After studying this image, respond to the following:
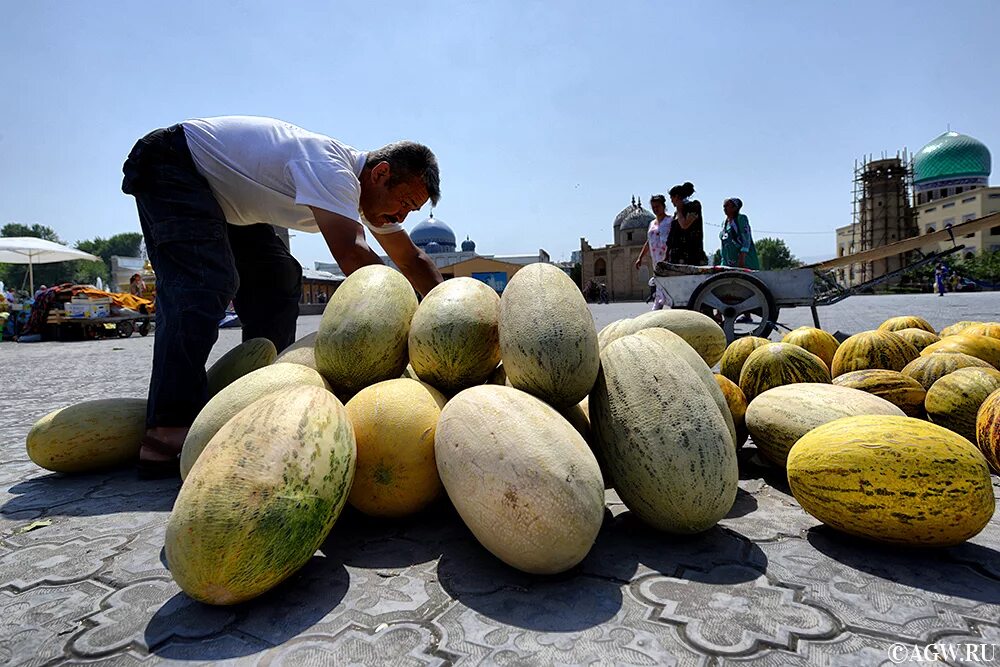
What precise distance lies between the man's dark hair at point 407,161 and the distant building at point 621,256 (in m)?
44.3

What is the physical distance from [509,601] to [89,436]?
7.99 ft

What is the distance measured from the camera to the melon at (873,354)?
3.38m

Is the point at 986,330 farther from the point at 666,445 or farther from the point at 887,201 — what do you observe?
the point at 887,201

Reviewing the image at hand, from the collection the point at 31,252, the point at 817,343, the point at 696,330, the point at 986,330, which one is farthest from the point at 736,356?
the point at 31,252

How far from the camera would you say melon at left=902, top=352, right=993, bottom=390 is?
2.96m

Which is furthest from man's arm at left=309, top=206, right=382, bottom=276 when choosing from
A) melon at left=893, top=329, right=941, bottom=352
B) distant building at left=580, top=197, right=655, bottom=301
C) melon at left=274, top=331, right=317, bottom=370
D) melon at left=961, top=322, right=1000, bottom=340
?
distant building at left=580, top=197, right=655, bottom=301

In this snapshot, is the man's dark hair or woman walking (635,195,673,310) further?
woman walking (635,195,673,310)

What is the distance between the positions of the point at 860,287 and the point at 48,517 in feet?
30.9

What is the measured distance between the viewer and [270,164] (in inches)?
117

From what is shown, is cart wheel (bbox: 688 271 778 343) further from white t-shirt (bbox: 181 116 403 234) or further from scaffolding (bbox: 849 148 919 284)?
scaffolding (bbox: 849 148 919 284)

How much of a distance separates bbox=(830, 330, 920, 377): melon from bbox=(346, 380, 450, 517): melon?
269cm

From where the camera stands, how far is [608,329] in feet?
10.7

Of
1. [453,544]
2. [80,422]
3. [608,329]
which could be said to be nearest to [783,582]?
[453,544]

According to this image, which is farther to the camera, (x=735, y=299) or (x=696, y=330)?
(x=735, y=299)
